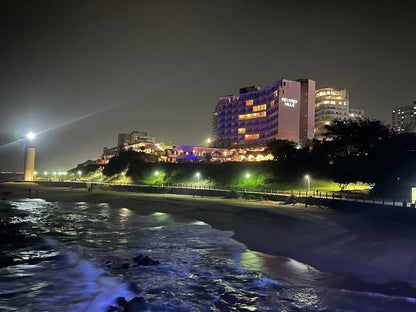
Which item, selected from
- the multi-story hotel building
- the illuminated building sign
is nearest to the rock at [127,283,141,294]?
the multi-story hotel building

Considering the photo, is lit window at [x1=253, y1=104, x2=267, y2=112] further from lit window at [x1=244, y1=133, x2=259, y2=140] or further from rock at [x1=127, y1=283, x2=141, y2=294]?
rock at [x1=127, y1=283, x2=141, y2=294]

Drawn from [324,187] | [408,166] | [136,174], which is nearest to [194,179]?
[136,174]

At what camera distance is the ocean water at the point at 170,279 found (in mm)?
11445

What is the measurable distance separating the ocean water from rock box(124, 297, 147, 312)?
0.22 metres

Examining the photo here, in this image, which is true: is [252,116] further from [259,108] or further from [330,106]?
[330,106]

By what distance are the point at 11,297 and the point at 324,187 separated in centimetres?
5572

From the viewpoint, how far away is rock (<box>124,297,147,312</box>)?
1114cm

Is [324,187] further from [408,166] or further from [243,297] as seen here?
[243,297]

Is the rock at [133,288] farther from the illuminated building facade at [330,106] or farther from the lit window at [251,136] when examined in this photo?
the illuminated building facade at [330,106]

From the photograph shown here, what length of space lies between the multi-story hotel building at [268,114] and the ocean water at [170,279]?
A: 101 m

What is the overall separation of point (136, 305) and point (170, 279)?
2.76 meters

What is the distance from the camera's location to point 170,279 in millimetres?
14062

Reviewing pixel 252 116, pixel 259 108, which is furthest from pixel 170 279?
pixel 252 116

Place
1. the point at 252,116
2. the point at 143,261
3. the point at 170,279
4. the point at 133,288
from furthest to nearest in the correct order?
1. the point at 252,116
2. the point at 143,261
3. the point at 170,279
4. the point at 133,288
